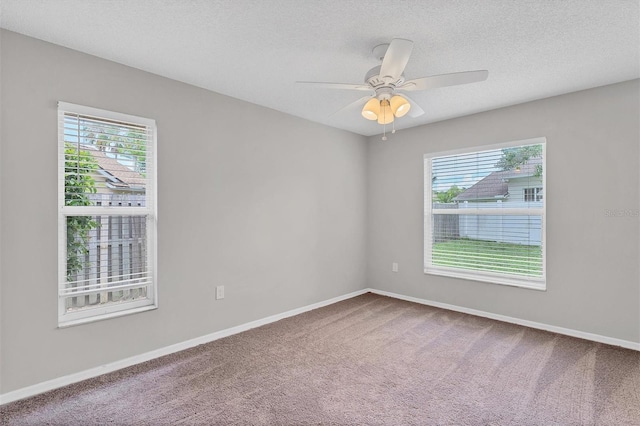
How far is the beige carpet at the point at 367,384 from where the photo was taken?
1.96 m

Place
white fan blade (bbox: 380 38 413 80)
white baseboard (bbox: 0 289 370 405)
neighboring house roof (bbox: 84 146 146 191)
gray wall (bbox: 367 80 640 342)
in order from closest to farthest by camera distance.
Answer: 1. white fan blade (bbox: 380 38 413 80)
2. white baseboard (bbox: 0 289 370 405)
3. neighboring house roof (bbox: 84 146 146 191)
4. gray wall (bbox: 367 80 640 342)

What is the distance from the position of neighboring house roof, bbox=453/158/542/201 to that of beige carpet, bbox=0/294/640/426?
1491 mm

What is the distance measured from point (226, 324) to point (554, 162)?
3626 mm

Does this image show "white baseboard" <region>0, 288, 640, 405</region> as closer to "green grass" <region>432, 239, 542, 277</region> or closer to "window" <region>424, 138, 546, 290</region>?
"window" <region>424, 138, 546, 290</region>

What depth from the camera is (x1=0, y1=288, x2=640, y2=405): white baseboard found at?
217 cm

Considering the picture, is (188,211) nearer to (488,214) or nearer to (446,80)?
(446,80)

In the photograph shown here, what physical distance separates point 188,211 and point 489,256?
3322mm

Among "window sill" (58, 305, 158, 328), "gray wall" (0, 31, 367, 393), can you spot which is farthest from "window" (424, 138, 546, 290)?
"window sill" (58, 305, 158, 328)

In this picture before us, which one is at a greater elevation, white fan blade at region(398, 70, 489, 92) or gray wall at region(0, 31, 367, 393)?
white fan blade at region(398, 70, 489, 92)

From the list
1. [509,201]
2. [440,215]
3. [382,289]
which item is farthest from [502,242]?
[382,289]

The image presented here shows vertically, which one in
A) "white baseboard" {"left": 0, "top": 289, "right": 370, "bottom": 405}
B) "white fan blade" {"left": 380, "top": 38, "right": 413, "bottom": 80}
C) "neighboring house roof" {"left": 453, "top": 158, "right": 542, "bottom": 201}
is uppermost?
"white fan blade" {"left": 380, "top": 38, "right": 413, "bottom": 80}

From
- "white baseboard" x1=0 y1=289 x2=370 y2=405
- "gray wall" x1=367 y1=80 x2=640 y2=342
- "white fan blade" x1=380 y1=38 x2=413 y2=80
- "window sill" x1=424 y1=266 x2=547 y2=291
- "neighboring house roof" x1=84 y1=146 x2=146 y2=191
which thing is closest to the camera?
"white fan blade" x1=380 y1=38 x2=413 y2=80

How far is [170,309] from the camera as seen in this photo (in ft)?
9.29

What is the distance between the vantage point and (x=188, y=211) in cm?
293
